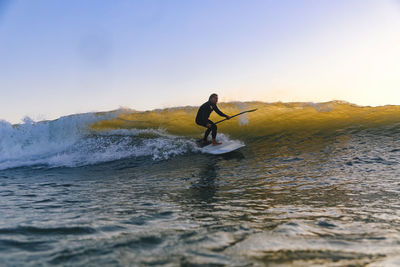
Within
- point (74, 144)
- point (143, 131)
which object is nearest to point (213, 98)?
point (143, 131)

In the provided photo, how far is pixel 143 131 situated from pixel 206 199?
37.0 ft

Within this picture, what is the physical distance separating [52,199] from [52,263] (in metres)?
3.28

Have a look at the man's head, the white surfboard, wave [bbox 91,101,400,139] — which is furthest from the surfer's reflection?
wave [bbox 91,101,400,139]

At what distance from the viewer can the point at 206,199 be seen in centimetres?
499

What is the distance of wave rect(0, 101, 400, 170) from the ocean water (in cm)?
10

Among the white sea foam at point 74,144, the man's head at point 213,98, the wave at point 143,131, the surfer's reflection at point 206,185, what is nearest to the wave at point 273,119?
the wave at point 143,131

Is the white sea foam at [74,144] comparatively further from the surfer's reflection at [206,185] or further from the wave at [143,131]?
the surfer's reflection at [206,185]

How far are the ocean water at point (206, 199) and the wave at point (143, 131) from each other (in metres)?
0.10

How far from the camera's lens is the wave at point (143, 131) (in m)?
12.1

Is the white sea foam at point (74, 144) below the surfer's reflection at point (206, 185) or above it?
above

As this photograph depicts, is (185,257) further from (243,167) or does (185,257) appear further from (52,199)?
(243,167)

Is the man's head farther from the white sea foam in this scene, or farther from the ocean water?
the white sea foam

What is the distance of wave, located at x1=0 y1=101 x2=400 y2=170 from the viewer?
12109 mm

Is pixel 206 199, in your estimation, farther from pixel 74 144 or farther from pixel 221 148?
pixel 74 144
